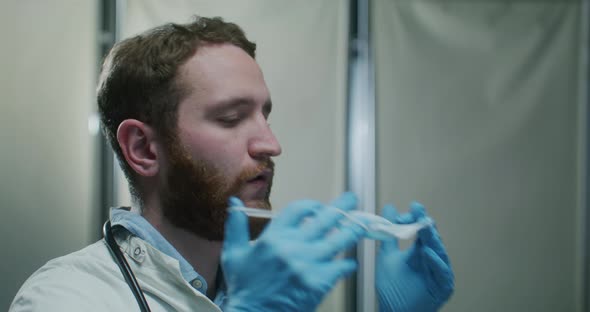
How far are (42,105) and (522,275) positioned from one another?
2184 millimetres

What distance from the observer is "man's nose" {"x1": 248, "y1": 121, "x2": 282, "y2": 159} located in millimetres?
1041

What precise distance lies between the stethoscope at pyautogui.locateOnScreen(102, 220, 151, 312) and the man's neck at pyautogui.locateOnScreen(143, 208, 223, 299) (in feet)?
0.33

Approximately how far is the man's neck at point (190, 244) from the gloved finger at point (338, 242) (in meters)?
0.39

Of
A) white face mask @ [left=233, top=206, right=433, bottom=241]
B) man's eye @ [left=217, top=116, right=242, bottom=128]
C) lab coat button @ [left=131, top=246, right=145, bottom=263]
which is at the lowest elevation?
lab coat button @ [left=131, top=246, right=145, bottom=263]

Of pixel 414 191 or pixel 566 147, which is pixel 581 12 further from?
pixel 414 191

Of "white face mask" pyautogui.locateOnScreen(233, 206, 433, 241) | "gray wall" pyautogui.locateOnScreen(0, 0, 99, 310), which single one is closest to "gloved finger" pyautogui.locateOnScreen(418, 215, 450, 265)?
"white face mask" pyautogui.locateOnScreen(233, 206, 433, 241)

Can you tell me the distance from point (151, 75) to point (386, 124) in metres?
1.19

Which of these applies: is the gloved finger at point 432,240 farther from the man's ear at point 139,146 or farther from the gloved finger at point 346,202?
the man's ear at point 139,146

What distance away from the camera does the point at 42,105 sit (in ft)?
5.56

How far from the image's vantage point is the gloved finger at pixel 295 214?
815mm

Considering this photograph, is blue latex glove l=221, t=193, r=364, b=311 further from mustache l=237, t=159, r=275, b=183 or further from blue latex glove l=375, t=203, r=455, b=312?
blue latex glove l=375, t=203, r=455, b=312

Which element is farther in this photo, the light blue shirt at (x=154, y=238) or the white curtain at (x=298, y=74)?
the white curtain at (x=298, y=74)

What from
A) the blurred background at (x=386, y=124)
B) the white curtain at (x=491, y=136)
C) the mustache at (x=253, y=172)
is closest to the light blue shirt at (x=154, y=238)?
the mustache at (x=253, y=172)

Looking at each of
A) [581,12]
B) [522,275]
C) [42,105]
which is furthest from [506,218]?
[42,105]
